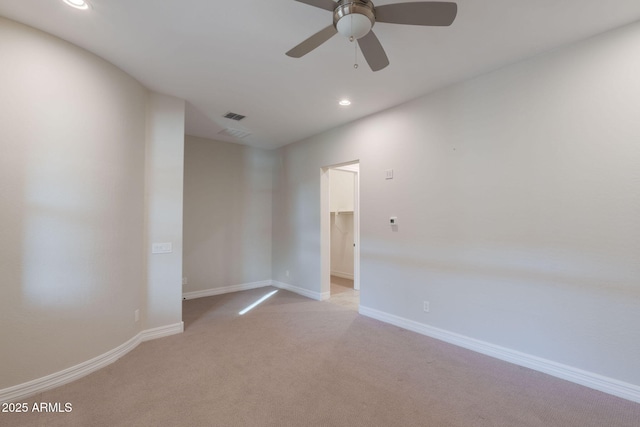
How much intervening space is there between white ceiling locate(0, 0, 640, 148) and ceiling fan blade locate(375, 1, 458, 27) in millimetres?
424

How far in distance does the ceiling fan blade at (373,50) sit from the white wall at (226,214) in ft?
13.1

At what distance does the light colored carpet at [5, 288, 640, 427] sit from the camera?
1983 millimetres

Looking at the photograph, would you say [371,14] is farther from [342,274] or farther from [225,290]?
[342,274]

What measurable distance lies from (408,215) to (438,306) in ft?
3.66

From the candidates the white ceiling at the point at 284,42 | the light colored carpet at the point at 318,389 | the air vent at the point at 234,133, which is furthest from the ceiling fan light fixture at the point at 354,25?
the air vent at the point at 234,133

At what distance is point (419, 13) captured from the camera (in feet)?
5.43

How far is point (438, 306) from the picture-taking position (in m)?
3.33

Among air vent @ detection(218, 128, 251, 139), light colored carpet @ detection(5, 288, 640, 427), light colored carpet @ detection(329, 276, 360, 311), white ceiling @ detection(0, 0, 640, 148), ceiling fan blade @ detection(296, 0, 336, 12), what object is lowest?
light colored carpet @ detection(329, 276, 360, 311)

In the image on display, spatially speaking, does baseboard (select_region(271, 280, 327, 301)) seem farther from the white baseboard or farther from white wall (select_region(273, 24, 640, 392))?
the white baseboard

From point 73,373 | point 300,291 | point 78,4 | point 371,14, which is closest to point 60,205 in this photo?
point 73,373

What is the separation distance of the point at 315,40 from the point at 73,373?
328 cm

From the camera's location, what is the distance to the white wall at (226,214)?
5133 millimetres

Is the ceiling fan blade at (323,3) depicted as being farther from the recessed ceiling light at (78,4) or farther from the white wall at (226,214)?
the white wall at (226,214)

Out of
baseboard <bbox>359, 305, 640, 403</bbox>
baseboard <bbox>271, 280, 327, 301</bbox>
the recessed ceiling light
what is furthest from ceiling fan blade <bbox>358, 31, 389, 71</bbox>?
baseboard <bbox>271, 280, 327, 301</bbox>
